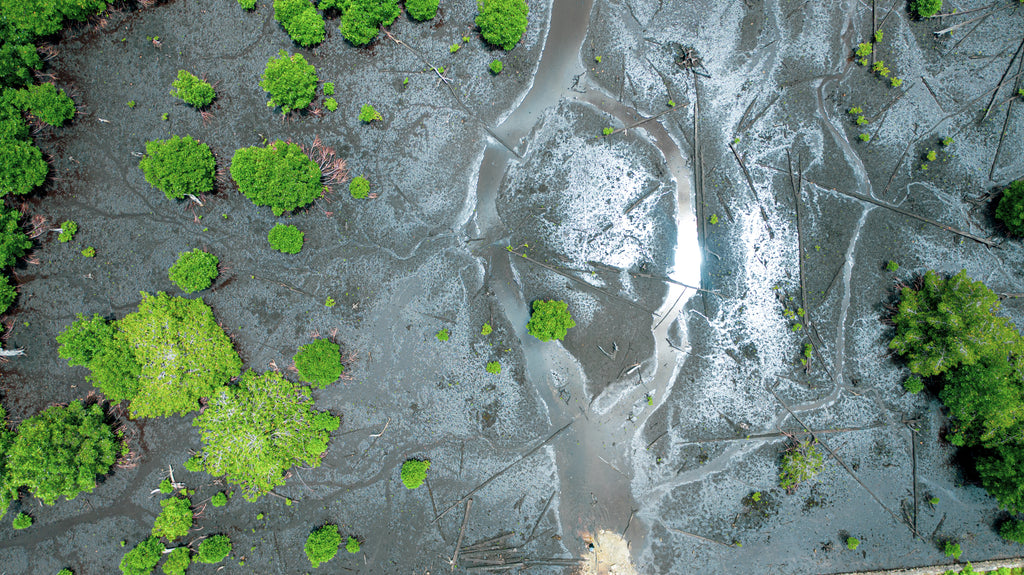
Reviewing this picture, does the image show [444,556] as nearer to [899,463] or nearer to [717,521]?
[717,521]

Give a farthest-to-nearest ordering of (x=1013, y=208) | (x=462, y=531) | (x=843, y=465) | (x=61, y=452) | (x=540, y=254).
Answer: (x=540, y=254) → (x=462, y=531) → (x=843, y=465) → (x=1013, y=208) → (x=61, y=452)

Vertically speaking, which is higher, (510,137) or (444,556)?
(510,137)

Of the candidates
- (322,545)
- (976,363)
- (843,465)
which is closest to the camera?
(976,363)

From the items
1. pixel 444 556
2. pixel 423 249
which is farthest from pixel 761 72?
pixel 444 556

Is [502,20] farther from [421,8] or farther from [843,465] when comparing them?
[843,465]

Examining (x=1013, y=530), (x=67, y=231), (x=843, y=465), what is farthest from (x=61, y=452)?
(x=1013, y=530)

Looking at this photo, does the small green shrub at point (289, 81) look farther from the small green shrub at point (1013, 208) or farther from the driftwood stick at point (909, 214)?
the small green shrub at point (1013, 208)
